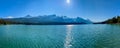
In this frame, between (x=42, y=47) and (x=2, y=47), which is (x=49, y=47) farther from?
(x=2, y=47)

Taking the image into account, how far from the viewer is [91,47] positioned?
27.4 metres

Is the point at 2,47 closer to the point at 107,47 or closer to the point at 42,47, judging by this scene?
the point at 42,47

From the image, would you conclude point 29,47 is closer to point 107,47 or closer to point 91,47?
point 91,47

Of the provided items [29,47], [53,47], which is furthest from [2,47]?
[53,47]

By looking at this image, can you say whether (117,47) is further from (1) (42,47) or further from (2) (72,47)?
(1) (42,47)

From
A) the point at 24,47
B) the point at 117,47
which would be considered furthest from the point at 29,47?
the point at 117,47

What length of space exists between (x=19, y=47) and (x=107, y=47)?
15.4 m

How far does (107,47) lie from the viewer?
27.2 meters

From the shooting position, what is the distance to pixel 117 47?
26.7 m

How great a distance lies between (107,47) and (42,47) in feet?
37.4

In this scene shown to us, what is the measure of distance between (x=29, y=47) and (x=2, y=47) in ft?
16.6

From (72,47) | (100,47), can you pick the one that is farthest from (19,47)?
(100,47)

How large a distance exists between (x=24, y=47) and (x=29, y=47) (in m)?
0.86

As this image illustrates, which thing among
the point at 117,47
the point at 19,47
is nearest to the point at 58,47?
the point at 19,47
